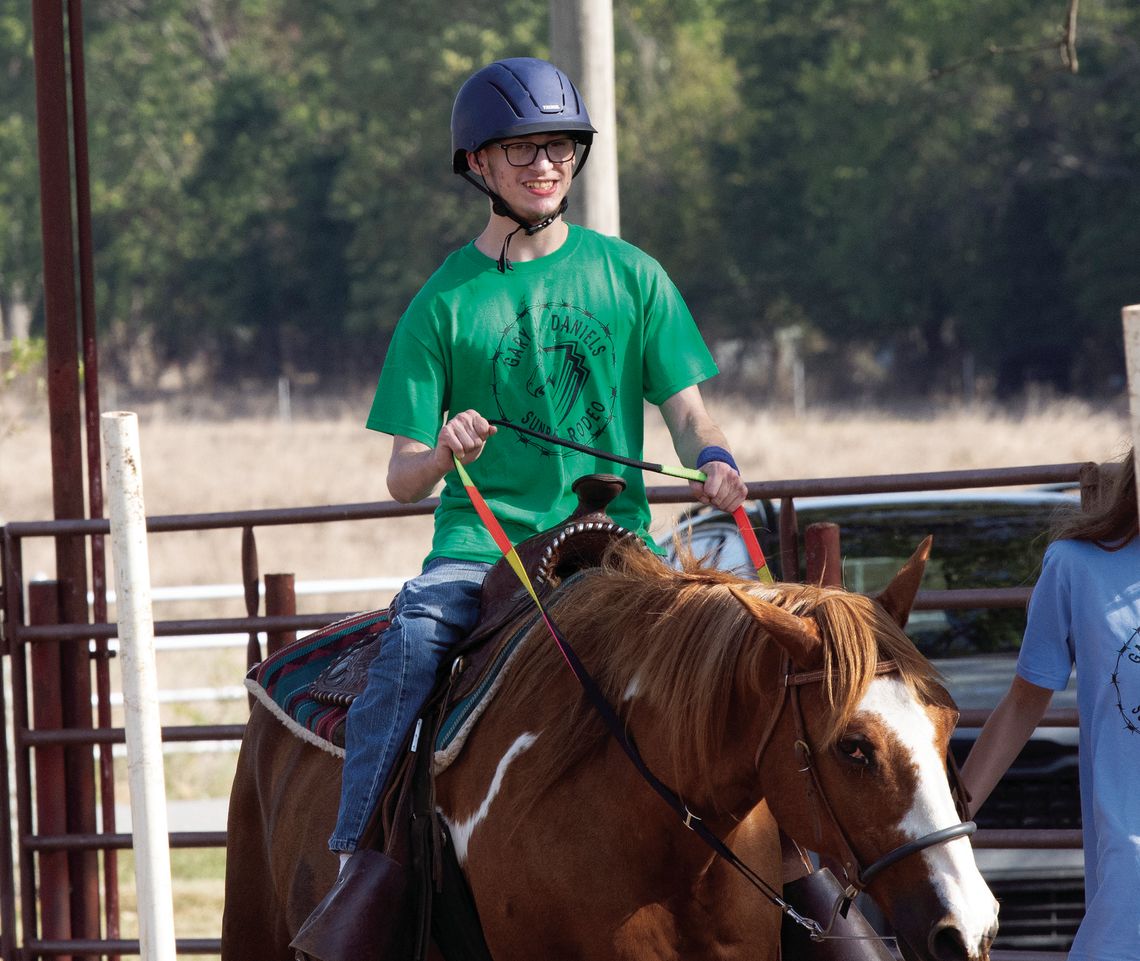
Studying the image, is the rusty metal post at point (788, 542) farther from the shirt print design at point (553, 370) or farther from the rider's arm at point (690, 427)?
the shirt print design at point (553, 370)

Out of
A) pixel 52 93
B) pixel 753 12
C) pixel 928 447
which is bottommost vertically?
pixel 928 447

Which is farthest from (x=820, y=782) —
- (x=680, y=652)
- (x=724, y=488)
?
(x=724, y=488)

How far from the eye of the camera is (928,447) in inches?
1096

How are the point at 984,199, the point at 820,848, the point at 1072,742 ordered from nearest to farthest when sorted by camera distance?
the point at 820,848, the point at 1072,742, the point at 984,199

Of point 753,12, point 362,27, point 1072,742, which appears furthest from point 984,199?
point 1072,742

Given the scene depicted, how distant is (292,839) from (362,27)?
55.4m

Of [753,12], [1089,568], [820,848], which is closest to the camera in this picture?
[820,848]

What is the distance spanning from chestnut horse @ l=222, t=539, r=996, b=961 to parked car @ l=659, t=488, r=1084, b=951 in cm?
165

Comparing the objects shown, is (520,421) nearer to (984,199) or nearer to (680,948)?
(680,948)

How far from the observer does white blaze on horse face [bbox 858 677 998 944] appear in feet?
8.30

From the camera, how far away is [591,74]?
21.8 ft

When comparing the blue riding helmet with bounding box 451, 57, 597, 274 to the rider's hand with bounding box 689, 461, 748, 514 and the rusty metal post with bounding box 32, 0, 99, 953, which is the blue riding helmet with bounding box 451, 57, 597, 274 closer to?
the rider's hand with bounding box 689, 461, 748, 514

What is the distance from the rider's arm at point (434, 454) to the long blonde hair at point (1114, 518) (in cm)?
116

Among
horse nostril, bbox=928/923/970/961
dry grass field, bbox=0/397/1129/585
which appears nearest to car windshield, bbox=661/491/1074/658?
horse nostril, bbox=928/923/970/961
